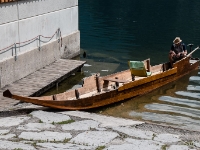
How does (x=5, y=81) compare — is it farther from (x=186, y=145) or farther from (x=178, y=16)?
(x=178, y=16)

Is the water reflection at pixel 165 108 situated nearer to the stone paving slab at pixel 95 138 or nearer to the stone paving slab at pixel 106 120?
the stone paving slab at pixel 106 120

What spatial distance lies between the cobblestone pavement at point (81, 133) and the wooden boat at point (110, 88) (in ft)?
1.91

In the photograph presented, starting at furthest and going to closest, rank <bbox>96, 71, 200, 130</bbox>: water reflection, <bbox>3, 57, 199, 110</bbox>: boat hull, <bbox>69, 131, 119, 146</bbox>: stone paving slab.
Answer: <bbox>96, 71, 200, 130</bbox>: water reflection < <bbox>3, 57, 199, 110</bbox>: boat hull < <bbox>69, 131, 119, 146</bbox>: stone paving slab

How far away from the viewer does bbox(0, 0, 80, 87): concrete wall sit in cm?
1650

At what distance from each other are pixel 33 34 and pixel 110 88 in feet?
16.6

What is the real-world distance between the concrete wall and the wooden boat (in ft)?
12.2

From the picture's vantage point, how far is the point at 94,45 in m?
29.9

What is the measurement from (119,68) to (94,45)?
7257 mm

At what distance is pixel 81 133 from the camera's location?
10.8 meters

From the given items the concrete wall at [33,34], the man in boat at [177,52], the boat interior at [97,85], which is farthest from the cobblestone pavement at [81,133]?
the man in boat at [177,52]

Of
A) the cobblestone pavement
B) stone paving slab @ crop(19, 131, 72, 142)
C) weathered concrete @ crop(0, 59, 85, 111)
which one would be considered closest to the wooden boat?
the cobblestone pavement

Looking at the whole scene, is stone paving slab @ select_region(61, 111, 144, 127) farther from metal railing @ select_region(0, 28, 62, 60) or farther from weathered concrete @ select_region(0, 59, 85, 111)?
metal railing @ select_region(0, 28, 62, 60)

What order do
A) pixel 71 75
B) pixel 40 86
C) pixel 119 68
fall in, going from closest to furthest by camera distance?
pixel 40 86
pixel 71 75
pixel 119 68

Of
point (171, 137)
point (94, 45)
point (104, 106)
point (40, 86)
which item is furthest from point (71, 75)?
point (171, 137)
